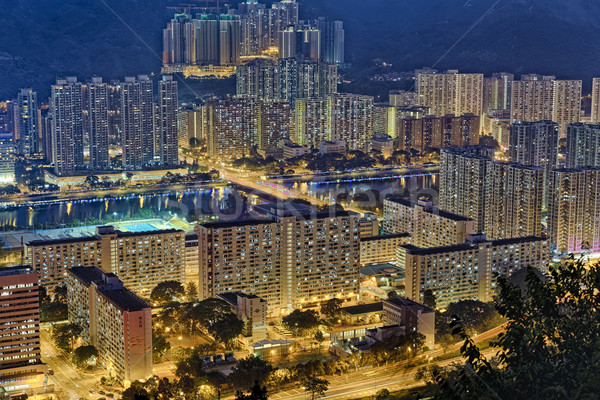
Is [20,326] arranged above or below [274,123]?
below

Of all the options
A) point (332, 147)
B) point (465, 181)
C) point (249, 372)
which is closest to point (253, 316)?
point (249, 372)

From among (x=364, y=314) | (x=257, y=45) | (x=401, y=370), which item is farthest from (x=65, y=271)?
(x=257, y=45)

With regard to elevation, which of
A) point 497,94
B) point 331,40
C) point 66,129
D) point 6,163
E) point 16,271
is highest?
point 331,40

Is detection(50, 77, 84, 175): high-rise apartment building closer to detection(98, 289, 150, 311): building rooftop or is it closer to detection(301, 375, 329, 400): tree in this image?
detection(98, 289, 150, 311): building rooftop

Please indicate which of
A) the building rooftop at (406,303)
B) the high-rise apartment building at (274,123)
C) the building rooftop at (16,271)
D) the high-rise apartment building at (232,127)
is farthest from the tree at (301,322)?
the high-rise apartment building at (274,123)

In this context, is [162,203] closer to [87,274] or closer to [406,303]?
[87,274]

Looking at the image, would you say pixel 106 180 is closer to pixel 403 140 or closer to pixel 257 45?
pixel 403 140
